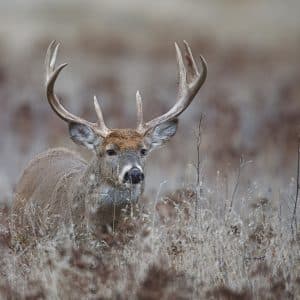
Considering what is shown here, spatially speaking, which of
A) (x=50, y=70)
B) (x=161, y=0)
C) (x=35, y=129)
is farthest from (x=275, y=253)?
(x=161, y=0)

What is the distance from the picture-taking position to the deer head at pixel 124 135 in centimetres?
780

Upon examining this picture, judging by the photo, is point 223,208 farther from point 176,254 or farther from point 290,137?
point 290,137

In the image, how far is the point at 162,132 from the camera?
845cm

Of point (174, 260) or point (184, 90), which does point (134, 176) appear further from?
point (184, 90)

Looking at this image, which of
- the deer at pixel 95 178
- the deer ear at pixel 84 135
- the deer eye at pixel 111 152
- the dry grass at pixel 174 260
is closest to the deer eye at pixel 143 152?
the deer at pixel 95 178

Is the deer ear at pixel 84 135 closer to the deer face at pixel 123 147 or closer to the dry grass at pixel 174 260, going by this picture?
the deer face at pixel 123 147

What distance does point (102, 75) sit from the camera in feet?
67.9

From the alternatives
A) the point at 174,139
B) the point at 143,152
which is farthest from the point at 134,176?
the point at 174,139

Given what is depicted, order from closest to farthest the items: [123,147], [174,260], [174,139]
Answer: [174,260], [123,147], [174,139]

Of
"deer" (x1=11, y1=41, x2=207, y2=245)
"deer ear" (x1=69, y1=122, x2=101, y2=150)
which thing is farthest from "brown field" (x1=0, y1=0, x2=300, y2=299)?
"deer ear" (x1=69, y1=122, x2=101, y2=150)

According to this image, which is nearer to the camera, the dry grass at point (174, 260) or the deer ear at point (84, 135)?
the dry grass at point (174, 260)

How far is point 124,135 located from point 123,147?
15 cm

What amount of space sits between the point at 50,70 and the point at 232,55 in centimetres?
1648

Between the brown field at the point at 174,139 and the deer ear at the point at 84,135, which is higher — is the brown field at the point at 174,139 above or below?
below
